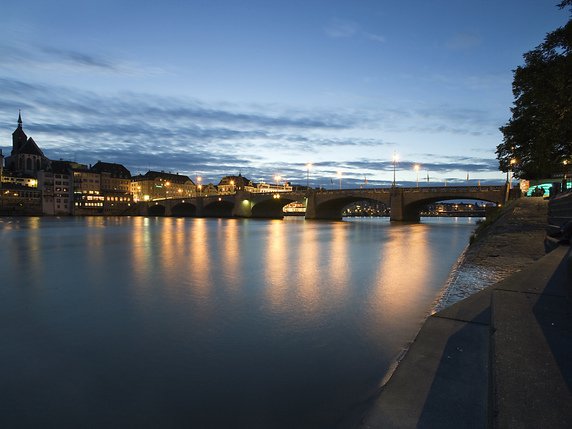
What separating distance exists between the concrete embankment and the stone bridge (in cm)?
6273

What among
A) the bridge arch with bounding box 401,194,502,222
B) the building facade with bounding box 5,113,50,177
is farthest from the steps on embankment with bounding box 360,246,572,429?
the building facade with bounding box 5,113,50,177

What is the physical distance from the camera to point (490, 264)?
1041 centimetres

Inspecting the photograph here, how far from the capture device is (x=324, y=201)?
300 feet

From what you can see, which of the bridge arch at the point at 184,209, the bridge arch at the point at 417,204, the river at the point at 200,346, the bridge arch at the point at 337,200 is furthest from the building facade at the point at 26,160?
the river at the point at 200,346

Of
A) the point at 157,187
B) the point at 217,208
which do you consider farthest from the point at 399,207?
the point at 157,187

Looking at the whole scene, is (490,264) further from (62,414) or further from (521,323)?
(62,414)

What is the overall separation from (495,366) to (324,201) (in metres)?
88.7

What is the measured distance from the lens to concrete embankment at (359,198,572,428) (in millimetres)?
2754

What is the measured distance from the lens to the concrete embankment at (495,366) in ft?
9.04

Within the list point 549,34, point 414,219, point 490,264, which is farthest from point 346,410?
point 414,219

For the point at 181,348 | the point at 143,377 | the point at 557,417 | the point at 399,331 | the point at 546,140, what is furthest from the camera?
the point at 546,140

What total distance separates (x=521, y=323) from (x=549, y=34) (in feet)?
58.4

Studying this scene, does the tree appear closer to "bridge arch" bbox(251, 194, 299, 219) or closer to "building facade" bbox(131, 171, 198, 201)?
"bridge arch" bbox(251, 194, 299, 219)

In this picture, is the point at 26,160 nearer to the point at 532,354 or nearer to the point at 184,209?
the point at 184,209
